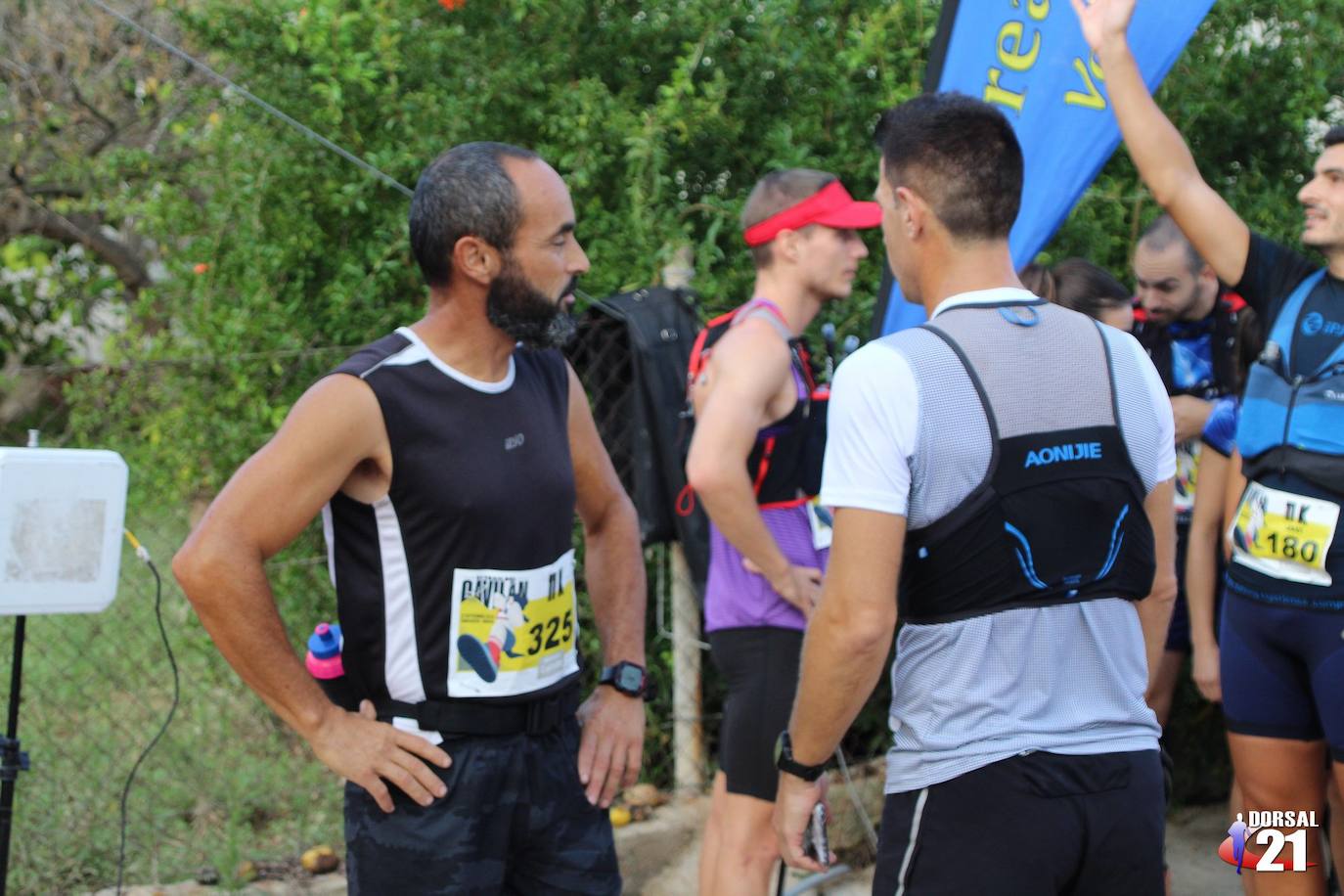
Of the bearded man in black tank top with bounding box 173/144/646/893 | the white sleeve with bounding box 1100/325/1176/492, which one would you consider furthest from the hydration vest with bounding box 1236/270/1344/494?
the bearded man in black tank top with bounding box 173/144/646/893

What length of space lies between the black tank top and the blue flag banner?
1876 mm

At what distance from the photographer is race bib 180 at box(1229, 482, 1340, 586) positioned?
3.09 m

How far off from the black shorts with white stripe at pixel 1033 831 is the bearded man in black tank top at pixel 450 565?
0.75 m

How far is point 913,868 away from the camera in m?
2.14

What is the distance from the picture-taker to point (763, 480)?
11.9 ft

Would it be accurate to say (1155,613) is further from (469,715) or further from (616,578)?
(469,715)

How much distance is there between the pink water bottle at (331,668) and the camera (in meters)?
2.49

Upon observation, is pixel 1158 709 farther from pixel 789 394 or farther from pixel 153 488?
pixel 153 488

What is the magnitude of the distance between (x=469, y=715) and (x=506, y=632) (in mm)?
168

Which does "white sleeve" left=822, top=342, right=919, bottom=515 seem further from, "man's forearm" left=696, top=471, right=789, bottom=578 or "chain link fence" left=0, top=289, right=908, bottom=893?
"chain link fence" left=0, top=289, right=908, bottom=893

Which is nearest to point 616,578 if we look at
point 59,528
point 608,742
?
point 608,742

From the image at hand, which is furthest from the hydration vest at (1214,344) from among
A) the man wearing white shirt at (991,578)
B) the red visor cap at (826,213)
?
the man wearing white shirt at (991,578)

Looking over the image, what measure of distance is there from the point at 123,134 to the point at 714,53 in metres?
5.18

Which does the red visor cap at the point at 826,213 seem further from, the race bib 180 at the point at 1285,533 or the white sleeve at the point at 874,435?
the white sleeve at the point at 874,435
